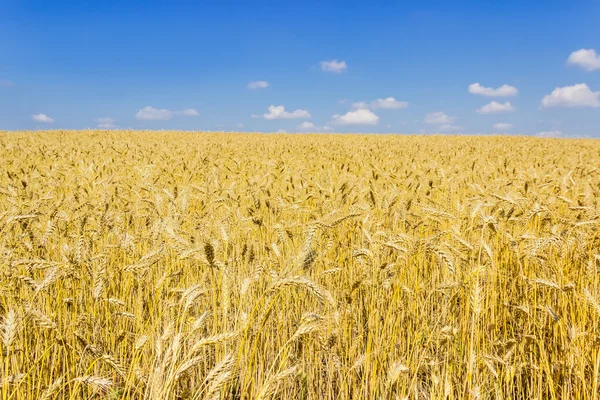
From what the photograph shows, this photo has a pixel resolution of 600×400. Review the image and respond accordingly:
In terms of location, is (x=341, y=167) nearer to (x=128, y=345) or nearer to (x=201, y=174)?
(x=201, y=174)

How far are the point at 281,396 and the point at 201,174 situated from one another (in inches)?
202

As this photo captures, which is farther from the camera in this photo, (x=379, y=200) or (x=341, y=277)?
(x=379, y=200)

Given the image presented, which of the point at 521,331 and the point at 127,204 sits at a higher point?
the point at 127,204

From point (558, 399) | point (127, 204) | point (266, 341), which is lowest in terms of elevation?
point (558, 399)

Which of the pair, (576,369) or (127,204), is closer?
(576,369)

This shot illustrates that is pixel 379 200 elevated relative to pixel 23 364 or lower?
elevated

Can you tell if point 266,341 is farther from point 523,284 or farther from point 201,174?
point 201,174

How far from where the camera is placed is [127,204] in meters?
3.89

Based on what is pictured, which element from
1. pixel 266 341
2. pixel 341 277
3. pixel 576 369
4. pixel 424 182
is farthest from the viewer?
pixel 424 182

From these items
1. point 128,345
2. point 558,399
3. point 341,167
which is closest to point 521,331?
point 558,399

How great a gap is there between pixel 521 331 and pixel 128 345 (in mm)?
2329

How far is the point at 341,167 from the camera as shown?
734 centimetres

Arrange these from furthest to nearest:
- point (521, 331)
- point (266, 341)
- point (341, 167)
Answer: point (341, 167) → point (521, 331) → point (266, 341)

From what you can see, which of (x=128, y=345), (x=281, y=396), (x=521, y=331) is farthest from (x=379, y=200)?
(x=128, y=345)
